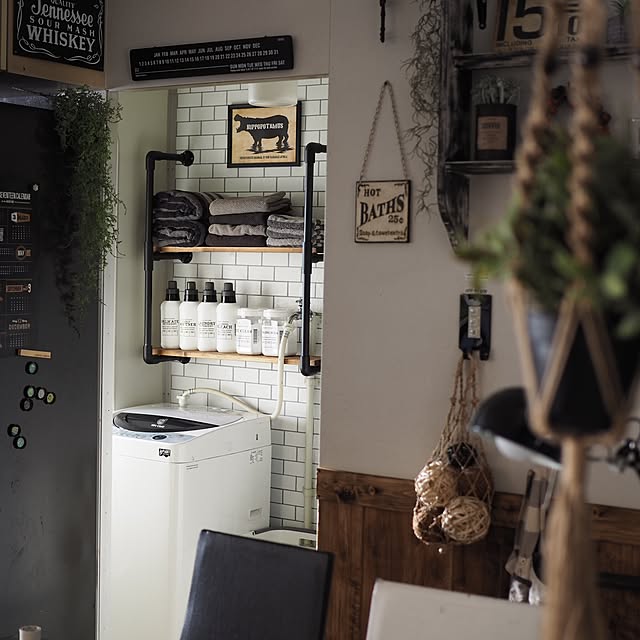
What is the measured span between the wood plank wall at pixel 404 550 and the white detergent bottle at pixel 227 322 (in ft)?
4.56

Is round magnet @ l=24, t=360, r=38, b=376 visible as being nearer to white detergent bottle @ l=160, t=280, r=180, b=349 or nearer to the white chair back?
white detergent bottle @ l=160, t=280, r=180, b=349

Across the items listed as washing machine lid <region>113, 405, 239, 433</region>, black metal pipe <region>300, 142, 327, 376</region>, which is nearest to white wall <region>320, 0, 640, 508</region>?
black metal pipe <region>300, 142, 327, 376</region>

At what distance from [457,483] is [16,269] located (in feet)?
5.46

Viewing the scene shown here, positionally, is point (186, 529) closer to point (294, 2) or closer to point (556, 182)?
point (294, 2)

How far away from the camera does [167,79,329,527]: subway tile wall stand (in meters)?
4.52

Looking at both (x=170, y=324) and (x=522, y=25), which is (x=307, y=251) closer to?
(x=170, y=324)

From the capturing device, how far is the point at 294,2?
3.27 m

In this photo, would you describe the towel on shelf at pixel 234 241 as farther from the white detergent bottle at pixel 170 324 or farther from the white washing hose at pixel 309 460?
the white washing hose at pixel 309 460

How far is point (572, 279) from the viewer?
954 mm

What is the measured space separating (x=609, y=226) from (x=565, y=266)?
67 millimetres

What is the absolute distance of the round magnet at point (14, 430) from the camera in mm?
3473

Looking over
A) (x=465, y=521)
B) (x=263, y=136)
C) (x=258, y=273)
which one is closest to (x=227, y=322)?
(x=258, y=273)

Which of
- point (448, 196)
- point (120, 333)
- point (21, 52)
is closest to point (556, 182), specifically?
point (448, 196)

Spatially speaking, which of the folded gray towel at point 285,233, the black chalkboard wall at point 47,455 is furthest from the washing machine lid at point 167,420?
the folded gray towel at point 285,233
